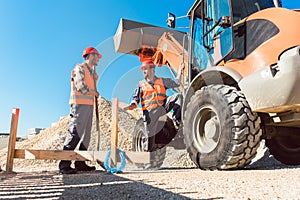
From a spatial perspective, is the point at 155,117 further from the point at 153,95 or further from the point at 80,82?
the point at 80,82

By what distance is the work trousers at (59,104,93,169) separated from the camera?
4.60m

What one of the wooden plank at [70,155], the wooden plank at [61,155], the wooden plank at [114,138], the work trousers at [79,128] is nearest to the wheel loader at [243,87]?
the wooden plank at [70,155]

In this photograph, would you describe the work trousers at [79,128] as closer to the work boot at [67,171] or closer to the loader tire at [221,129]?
the work boot at [67,171]

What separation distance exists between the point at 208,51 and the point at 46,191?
10.5 feet

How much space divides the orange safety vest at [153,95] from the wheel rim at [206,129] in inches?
53.1

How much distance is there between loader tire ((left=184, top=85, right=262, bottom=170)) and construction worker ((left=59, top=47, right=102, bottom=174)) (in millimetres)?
1620

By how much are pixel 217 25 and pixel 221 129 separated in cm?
153

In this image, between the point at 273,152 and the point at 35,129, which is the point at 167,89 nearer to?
the point at 273,152

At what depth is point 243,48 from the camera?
3.69 m

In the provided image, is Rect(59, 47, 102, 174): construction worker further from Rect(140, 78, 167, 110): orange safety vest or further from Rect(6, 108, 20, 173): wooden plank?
Rect(140, 78, 167, 110): orange safety vest

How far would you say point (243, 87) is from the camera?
3.42m

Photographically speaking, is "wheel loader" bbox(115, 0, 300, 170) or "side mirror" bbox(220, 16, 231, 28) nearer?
"wheel loader" bbox(115, 0, 300, 170)

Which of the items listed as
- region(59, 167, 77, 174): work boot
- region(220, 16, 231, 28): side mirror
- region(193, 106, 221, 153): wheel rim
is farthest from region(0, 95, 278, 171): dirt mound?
region(220, 16, 231, 28): side mirror

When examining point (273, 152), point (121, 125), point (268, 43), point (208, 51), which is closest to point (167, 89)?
point (208, 51)
